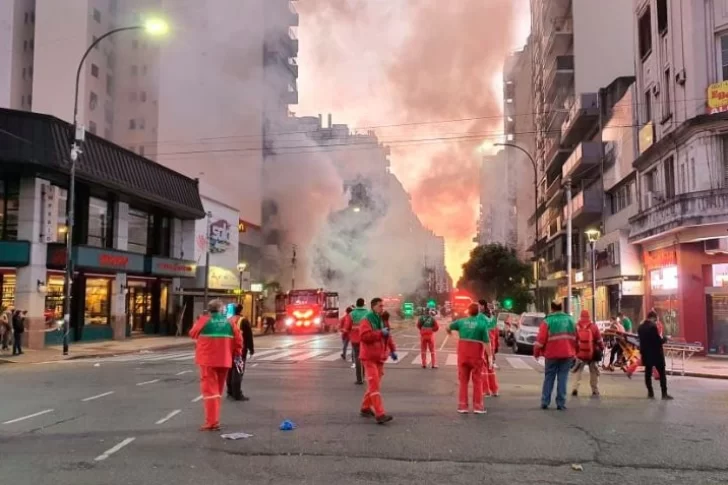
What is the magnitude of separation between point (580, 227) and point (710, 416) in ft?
99.1

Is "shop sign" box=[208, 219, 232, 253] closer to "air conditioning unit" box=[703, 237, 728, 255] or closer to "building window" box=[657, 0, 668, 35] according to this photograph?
"building window" box=[657, 0, 668, 35]

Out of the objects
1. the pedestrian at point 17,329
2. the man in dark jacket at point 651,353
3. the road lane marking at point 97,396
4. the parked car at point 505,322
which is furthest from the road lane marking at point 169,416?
the parked car at point 505,322

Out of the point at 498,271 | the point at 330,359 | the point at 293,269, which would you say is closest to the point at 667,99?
the point at 330,359

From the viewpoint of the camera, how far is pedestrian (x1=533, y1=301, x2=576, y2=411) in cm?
908

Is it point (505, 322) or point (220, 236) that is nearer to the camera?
point (505, 322)

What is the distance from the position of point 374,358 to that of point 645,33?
2317 centimetres

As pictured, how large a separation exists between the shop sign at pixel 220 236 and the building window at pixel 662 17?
24841mm

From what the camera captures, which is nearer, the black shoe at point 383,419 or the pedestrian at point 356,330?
the black shoe at point 383,419

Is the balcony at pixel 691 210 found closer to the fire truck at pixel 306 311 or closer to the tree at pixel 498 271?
the fire truck at pixel 306 311

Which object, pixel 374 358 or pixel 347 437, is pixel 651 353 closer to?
pixel 374 358

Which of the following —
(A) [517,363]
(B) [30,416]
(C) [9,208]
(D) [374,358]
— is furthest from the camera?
(C) [9,208]

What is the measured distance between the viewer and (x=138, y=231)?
98.3 feet

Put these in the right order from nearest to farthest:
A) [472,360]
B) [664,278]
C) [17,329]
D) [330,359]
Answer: [472,360]
[330,359]
[17,329]
[664,278]

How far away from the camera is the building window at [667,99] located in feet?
72.8
